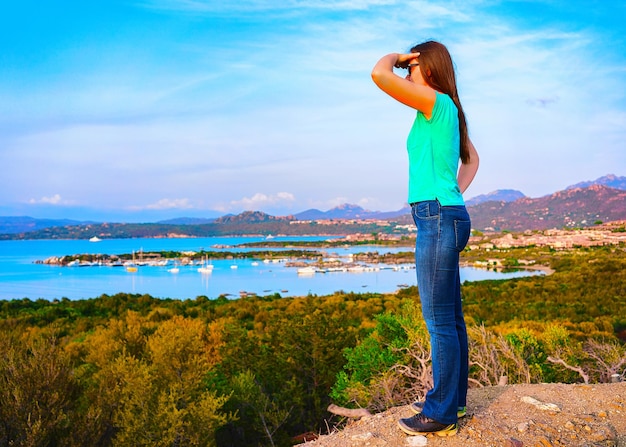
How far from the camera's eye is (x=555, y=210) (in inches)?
3324

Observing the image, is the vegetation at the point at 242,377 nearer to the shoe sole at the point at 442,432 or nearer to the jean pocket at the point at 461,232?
the shoe sole at the point at 442,432

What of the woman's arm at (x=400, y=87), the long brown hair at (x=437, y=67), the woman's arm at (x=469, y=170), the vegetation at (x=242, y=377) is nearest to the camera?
the woman's arm at (x=400, y=87)

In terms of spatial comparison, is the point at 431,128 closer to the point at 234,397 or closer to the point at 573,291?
the point at 234,397

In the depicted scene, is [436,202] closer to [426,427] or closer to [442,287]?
[442,287]

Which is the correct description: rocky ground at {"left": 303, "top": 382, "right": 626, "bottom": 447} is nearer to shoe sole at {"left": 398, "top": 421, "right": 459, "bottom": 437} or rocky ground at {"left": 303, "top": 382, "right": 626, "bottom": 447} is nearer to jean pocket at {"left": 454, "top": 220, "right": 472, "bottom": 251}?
shoe sole at {"left": 398, "top": 421, "right": 459, "bottom": 437}

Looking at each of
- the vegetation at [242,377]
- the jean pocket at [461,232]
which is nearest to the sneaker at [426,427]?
the jean pocket at [461,232]

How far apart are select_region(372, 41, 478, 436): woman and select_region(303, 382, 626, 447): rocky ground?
0.49 feet

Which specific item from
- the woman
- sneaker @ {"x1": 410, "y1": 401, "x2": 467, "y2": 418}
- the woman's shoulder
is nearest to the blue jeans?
the woman

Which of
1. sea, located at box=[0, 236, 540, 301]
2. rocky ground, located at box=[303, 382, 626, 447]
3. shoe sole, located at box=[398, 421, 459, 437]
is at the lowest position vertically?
sea, located at box=[0, 236, 540, 301]

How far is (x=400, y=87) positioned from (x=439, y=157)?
1.22 feet

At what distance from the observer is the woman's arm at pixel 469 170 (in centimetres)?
→ 272

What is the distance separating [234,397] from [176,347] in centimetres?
100

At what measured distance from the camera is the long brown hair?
2.55 meters

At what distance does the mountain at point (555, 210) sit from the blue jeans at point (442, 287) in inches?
2991
